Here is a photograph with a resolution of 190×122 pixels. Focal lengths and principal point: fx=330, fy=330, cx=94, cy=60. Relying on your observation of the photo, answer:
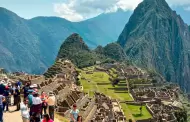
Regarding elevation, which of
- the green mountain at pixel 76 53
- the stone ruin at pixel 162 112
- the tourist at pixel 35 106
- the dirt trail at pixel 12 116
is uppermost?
the green mountain at pixel 76 53

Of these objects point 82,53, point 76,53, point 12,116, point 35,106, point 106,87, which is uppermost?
point 82,53

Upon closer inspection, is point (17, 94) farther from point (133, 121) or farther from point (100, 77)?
point (100, 77)

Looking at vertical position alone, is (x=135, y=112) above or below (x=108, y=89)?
below

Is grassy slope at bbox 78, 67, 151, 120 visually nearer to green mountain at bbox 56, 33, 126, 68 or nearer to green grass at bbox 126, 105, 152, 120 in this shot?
green grass at bbox 126, 105, 152, 120

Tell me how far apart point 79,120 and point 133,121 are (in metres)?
38.1

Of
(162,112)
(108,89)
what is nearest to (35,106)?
(162,112)

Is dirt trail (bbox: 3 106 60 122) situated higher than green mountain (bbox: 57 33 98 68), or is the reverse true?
green mountain (bbox: 57 33 98 68)

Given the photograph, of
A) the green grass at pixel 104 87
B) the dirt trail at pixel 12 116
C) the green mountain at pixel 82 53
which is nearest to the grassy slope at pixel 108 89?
the green grass at pixel 104 87

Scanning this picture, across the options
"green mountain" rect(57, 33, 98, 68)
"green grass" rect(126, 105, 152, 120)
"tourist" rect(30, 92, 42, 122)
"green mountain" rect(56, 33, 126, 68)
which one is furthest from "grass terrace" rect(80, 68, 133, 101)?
"tourist" rect(30, 92, 42, 122)

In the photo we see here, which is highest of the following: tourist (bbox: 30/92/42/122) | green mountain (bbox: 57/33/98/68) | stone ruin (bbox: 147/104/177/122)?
green mountain (bbox: 57/33/98/68)

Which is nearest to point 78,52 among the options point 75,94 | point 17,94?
point 75,94

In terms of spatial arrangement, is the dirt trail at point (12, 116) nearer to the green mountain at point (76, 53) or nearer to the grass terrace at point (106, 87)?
the grass terrace at point (106, 87)

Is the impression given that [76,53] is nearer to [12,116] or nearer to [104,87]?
[104,87]

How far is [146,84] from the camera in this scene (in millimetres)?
89312
